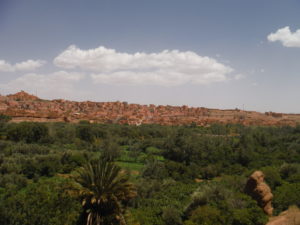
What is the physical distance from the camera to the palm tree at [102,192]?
422 inches

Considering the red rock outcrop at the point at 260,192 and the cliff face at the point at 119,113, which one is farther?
the cliff face at the point at 119,113

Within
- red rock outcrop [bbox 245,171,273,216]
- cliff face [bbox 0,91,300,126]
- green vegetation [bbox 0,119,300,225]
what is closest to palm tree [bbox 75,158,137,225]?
green vegetation [bbox 0,119,300,225]

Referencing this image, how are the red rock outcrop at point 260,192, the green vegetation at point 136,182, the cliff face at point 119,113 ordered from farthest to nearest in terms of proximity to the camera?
the cliff face at point 119,113 < the red rock outcrop at point 260,192 < the green vegetation at point 136,182

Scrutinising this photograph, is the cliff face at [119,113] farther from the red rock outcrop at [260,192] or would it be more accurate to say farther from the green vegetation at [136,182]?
the red rock outcrop at [260,192]

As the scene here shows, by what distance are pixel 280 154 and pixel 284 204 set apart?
68.7 feet

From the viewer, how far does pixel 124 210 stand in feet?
38.7

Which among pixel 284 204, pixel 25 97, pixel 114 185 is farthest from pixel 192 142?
pixel 25 97

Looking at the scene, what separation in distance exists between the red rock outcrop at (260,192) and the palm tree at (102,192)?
8975 millimetres

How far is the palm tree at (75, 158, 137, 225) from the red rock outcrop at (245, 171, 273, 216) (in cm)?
898

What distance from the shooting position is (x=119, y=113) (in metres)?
117

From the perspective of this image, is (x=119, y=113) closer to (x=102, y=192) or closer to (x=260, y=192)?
(x=260, y=192)

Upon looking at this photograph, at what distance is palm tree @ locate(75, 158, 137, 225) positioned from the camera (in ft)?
35.2

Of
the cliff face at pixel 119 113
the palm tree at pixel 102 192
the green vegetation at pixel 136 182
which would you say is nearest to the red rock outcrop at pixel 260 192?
the green vegetation at pixel 136 182

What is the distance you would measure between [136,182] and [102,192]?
1115cm
